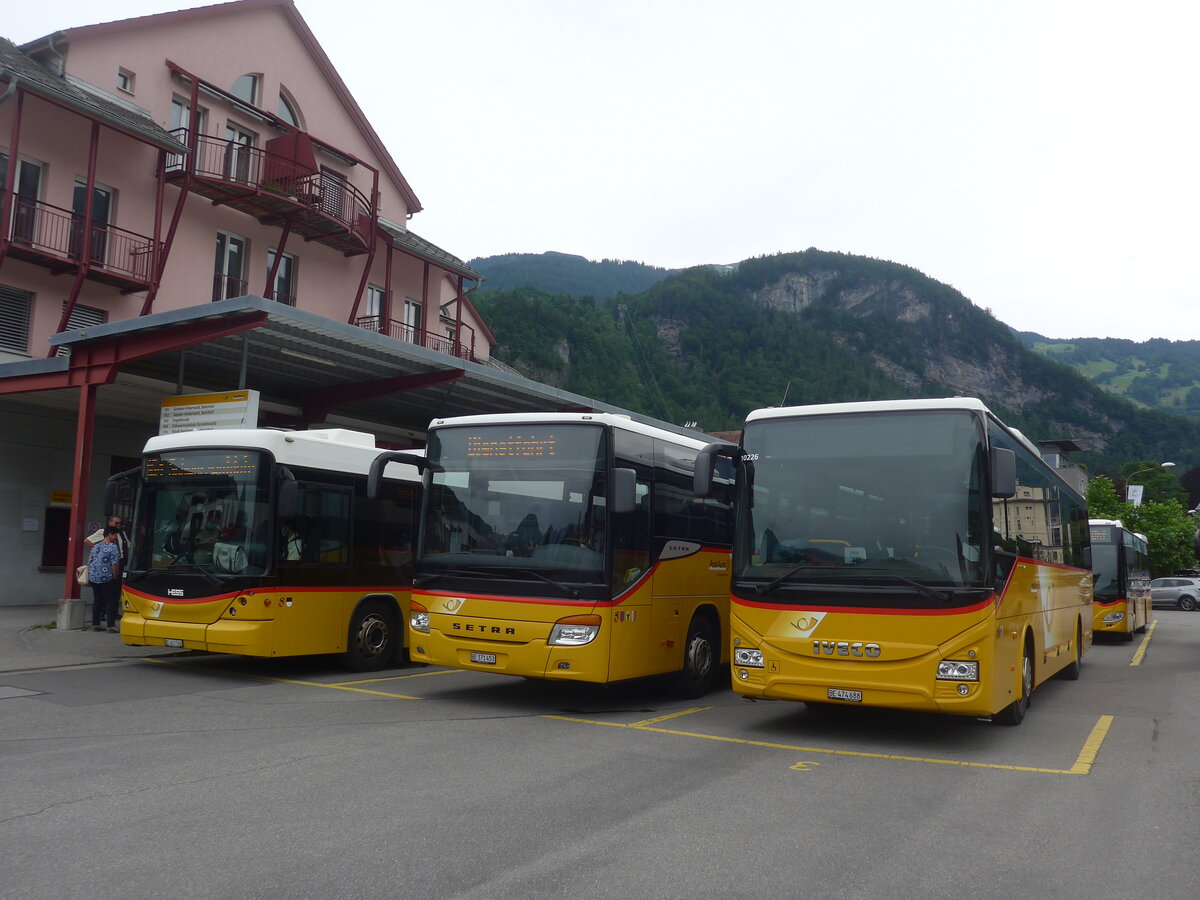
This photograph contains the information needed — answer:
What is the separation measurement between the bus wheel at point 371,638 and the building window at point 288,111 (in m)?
20.6

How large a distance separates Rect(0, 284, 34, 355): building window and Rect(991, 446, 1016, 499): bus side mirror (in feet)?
65.4

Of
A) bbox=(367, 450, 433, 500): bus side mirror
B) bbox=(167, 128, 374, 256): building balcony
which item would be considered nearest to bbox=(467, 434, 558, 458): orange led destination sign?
bbox=(367, 450, 433, 500): bus side mirror

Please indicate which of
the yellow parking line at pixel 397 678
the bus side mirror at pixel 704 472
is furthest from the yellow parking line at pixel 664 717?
the yellow parking line at pixel 397 678

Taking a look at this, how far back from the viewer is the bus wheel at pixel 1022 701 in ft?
30.7

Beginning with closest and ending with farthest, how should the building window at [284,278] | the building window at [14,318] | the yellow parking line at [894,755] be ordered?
the yellow parking line at [894,755] → the building window at [14,318] → the building window at [284,278]

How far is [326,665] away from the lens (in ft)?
44.8

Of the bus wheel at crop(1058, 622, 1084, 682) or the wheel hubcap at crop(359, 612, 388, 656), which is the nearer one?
the wheel hubcap at crop(359, 612, 388, 656)

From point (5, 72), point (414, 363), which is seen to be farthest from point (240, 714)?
point (5, 72)

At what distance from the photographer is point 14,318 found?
20.8 metres

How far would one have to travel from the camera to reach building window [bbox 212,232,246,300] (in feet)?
83.1

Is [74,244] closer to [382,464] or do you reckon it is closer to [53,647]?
[53,647]

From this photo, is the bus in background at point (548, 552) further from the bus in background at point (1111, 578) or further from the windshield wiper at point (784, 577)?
the bus in background at point (1111, 578)

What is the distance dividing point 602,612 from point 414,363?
32.8 ft

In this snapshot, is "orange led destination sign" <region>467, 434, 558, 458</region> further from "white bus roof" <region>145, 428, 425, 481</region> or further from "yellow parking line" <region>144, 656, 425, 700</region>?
"yellow parking line" <region>144, 656, 425, 700</region>
